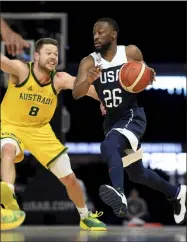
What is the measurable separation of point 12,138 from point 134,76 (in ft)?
3.42

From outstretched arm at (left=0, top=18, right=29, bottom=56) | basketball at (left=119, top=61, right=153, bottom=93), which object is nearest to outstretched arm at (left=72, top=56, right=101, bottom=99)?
basketball at (left=119, top=61, right=153, bottom=93)

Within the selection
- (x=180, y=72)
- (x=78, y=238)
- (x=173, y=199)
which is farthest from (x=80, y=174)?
(x=78, y=238)

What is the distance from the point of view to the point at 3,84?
8984 mm

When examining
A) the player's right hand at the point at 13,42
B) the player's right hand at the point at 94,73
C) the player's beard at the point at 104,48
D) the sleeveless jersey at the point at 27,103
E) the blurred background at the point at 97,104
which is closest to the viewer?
the player's right hand at the point at 94,73

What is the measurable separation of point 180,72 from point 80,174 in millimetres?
2823

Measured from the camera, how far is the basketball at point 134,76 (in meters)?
A: 5.43

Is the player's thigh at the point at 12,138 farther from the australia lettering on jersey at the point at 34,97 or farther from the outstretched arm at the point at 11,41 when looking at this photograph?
the outstretched arm at the point at 11,41

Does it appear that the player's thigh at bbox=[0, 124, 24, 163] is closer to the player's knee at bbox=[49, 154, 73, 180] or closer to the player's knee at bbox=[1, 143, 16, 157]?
the player's knee at bbox=[1, 143, 16, 157]

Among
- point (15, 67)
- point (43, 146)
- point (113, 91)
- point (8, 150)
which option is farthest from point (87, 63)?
point (8, 150)

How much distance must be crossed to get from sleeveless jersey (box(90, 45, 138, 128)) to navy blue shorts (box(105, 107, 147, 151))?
0.05 meters

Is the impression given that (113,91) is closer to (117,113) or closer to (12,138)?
(117,113)

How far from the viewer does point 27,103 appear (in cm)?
566

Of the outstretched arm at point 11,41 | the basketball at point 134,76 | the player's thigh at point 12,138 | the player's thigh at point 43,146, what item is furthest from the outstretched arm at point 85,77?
the outstretched arm at point 11,41

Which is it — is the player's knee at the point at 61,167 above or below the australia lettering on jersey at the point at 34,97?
below
